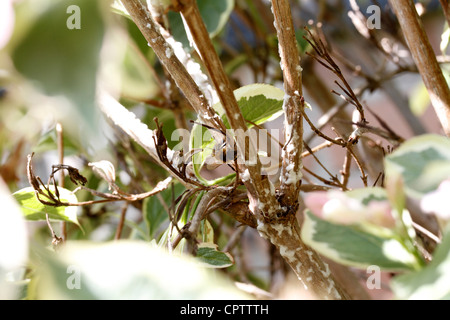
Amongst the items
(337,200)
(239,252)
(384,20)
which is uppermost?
(384,20)

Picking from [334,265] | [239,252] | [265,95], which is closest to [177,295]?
[265,95]

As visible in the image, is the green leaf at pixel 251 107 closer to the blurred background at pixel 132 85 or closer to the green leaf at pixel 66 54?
the blurred background at pixel 132 85

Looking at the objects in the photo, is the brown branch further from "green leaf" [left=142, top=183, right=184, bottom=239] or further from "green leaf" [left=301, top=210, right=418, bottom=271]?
"green leaf" [left=142, top=183, right=184, bottom=239]

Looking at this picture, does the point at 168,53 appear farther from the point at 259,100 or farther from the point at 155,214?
the point at 155,214

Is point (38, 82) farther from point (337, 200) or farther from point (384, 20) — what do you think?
point (384, 20)

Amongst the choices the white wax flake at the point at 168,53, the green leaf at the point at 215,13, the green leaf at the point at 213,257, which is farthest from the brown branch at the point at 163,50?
the green leaf at the point at 215,13

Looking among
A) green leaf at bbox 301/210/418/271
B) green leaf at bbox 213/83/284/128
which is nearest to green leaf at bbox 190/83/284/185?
green leaf at bbox 213/83/284/128

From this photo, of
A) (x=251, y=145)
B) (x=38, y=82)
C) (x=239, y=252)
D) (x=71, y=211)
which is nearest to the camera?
(x=38, y=82)
